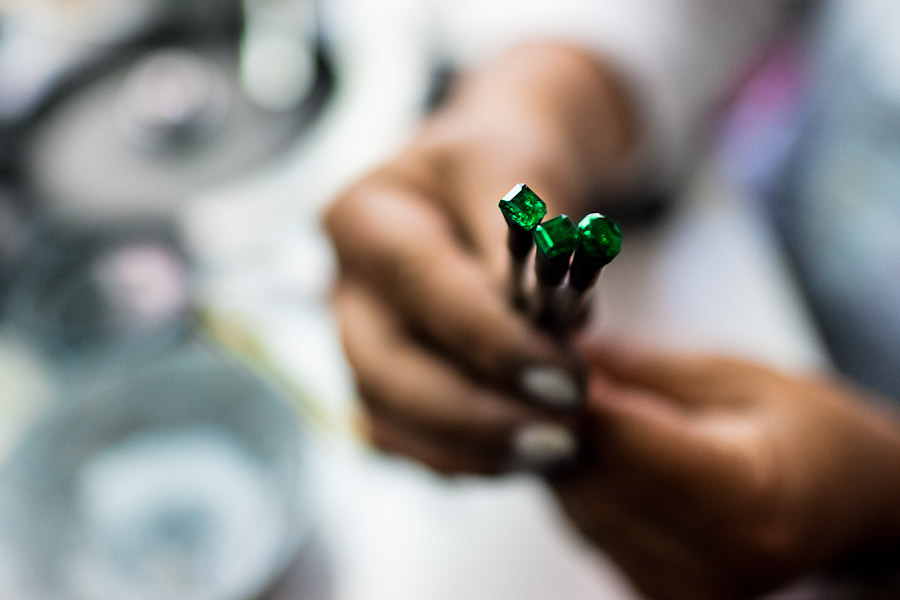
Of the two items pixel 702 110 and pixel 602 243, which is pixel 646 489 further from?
pixel 702 110

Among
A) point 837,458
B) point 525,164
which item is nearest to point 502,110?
point 525,164

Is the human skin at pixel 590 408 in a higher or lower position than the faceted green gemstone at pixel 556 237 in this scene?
higher

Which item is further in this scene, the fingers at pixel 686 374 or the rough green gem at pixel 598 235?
the fingers at pixel 686 374

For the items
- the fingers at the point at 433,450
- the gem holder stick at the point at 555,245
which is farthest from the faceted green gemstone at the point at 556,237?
the fingers at the point at 433,450

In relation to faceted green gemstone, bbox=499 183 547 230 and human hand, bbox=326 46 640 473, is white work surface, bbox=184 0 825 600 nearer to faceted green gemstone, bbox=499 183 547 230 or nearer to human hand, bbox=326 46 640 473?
human hand, bbox=326 46 640 473

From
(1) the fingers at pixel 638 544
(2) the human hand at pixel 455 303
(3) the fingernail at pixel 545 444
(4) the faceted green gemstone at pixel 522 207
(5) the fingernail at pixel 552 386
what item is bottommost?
(1) the fingers at pixel 638 544

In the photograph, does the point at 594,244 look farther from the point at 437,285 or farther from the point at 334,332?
the point at 334,332

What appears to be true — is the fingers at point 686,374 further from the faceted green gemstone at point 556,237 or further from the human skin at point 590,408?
the faceted green gemstone at point 556,237
